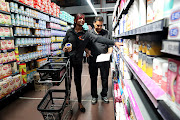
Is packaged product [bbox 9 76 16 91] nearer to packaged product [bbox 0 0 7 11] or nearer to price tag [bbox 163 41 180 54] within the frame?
packaged product [bbox 0 0 7 11]

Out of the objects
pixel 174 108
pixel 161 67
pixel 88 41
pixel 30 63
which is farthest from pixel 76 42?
pixel 30 63

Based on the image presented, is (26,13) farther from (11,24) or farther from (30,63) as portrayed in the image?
(30,63)

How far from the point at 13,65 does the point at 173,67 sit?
371 centimetres

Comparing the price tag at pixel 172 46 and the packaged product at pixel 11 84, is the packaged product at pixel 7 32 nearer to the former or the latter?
the packaged product at pixel 11 84

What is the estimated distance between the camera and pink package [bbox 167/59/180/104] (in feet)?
1.82

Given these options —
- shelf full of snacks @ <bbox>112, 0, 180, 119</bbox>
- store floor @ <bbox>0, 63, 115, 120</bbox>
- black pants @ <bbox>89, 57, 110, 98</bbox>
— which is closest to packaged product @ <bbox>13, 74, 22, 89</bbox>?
store floor @ <bbox>0, 63, 115, 120</bbox>

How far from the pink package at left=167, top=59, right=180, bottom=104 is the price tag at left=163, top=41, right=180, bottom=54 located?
0.26 ft

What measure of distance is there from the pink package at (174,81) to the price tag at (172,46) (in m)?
0.08

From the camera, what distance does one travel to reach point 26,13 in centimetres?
395

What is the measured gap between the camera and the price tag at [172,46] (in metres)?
0.46

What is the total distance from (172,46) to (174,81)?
0.60ft

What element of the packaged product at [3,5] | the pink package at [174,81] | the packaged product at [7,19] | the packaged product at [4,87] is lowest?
the packaged product at [4,87]

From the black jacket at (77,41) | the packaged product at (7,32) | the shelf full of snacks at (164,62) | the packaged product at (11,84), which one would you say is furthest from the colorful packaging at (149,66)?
the packaged product at (7,32)

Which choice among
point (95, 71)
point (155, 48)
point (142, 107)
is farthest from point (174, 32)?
point (95, 71)
